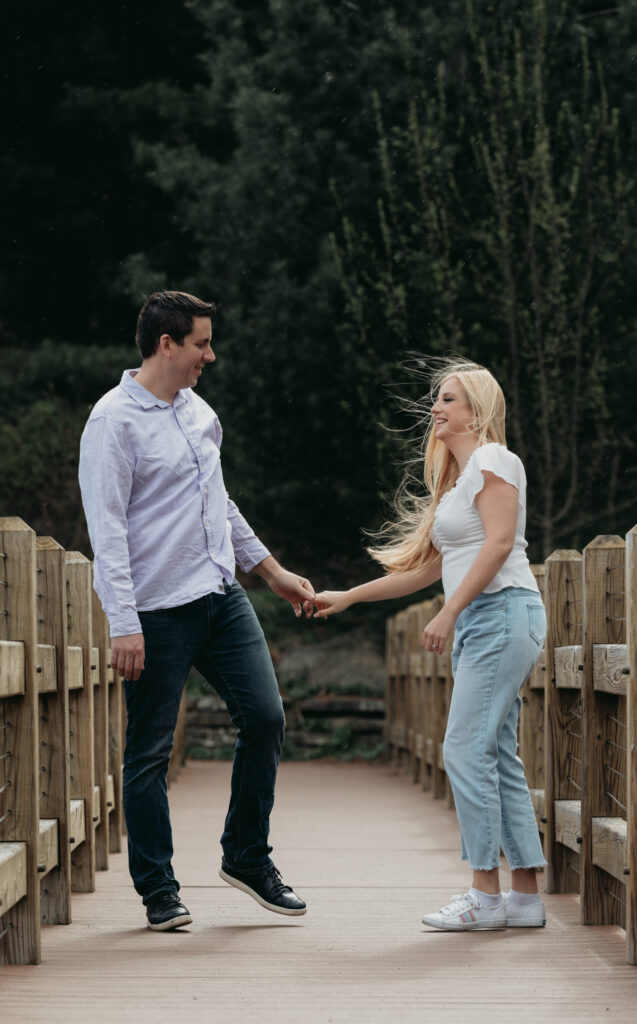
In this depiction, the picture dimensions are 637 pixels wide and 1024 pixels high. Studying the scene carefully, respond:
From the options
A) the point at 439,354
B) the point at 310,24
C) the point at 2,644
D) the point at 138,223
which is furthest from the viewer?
the point at 138,223

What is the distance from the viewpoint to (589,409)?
12930 mm

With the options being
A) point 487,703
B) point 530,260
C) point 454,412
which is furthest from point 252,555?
point 530,260

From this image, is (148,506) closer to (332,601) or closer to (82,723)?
(332,601)

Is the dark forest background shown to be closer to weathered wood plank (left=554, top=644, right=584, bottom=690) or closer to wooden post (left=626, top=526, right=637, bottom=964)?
weathered wood plank (left=554, top=644, right=584, bottom=690)

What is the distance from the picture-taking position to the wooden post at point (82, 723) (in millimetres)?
5387

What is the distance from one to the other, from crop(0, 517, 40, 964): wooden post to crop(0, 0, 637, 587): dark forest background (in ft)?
22.6

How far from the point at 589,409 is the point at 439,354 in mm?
1544

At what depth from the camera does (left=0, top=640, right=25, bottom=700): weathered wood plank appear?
379 cm

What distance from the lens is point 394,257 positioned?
43.2 ft

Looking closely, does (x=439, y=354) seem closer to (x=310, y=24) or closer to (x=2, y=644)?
(x=310, y=24)

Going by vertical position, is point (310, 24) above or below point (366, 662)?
above

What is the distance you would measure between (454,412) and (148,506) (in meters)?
1.01

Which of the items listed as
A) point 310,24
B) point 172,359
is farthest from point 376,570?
point 172,359

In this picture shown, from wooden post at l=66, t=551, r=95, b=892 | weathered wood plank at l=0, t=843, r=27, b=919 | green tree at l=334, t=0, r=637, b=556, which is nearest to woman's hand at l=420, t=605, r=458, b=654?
weathered wood plank at l=0, t=843, r=27, b=919
